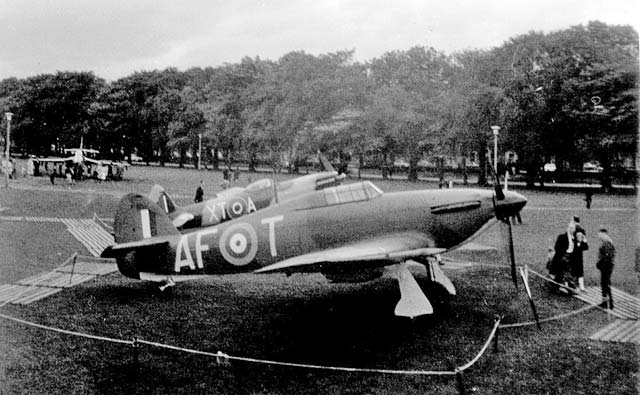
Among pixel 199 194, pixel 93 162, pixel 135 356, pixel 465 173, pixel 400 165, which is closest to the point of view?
pixel 135 356

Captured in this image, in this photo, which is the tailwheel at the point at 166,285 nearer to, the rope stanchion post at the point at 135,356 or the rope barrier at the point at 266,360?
the rope barrier at the point at 266,360

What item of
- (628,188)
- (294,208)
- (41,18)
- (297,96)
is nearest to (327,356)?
(294,208)

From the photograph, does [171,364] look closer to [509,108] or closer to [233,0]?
[233,0]

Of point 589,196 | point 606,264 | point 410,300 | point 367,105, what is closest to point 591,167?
point 589,196

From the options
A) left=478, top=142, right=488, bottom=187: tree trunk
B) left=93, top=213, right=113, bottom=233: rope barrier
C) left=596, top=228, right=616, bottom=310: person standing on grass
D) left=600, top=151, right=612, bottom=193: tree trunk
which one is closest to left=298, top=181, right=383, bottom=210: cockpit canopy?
left=596, top=228, right=616, bottom=310: person standing on grass

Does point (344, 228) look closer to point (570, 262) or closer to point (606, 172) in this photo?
point (570, 262)

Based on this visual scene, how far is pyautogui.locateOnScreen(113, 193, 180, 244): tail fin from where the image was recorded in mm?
8484

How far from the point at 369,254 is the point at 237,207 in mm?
5826

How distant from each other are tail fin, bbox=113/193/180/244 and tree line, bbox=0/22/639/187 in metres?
2.21

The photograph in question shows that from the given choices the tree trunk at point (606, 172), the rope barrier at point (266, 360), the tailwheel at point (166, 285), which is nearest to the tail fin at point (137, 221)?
the tailwheel at point (166, 285)

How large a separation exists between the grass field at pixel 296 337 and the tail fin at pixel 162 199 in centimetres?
183

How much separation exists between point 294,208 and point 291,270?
162 cm

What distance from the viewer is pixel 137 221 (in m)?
8.55

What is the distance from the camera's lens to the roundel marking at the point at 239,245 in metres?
7.73
